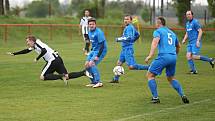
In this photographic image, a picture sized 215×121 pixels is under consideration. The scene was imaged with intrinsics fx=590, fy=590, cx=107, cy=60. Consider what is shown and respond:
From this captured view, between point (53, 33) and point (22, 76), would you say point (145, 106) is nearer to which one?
point (22, 76)

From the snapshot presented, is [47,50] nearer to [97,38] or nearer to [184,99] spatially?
[97,38]

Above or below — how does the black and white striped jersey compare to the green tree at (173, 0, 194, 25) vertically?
below

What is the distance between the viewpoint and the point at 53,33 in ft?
148

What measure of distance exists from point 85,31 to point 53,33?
16.0 metres

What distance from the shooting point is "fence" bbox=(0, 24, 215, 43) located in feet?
136

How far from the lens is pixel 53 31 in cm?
4541

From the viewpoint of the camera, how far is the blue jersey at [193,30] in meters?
→ 19.5

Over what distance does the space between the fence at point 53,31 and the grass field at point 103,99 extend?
21.7 m

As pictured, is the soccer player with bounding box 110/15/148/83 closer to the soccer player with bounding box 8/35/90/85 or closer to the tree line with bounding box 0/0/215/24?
the soccer player with bounding box 8/35/90/85

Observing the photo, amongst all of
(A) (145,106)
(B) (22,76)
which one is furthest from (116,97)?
(B) (22,76)

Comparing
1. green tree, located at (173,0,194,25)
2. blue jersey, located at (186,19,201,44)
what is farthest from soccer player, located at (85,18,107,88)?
green tree, located at (173,0,194,25)

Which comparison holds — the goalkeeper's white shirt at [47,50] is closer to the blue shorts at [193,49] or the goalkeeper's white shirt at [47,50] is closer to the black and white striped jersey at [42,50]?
the black and white striped jersey at [42,50]

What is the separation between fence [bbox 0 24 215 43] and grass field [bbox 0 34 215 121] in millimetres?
21690

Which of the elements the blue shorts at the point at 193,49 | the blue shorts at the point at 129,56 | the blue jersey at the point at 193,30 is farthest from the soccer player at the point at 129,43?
the blue shorts at the point at 193,49
